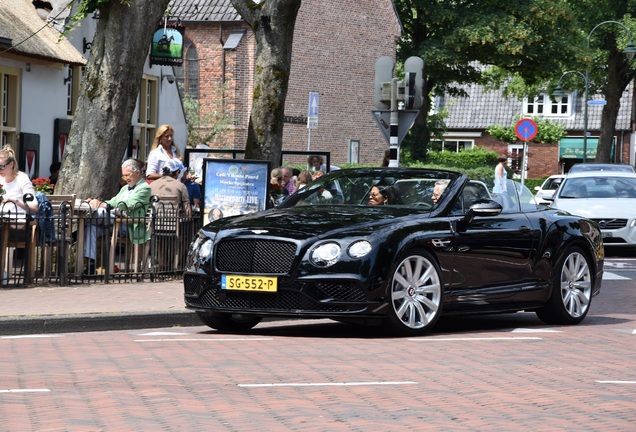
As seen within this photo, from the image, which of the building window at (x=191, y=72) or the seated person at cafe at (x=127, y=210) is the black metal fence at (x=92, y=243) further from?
the building window at (x=191, y=72)

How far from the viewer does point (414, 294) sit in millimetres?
11961

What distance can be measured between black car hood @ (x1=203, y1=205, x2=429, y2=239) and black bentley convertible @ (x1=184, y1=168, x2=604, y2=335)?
12 mm

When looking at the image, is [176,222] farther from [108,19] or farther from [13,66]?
[13,66]

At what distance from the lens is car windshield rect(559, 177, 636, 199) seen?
27.4 m

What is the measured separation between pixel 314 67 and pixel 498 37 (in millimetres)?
8949

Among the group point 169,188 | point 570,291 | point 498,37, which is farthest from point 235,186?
point 498,37

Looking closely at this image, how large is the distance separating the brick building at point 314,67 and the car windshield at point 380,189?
38.7 metres

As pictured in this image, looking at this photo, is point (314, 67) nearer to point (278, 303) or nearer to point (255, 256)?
point (255, 256)

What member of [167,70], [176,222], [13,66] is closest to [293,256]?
[176,222]

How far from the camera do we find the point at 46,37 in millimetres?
25953

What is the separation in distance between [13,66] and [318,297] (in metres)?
15.3

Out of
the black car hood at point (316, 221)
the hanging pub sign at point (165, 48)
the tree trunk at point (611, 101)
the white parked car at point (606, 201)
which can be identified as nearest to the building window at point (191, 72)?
the tree trunk at point (611, 101)

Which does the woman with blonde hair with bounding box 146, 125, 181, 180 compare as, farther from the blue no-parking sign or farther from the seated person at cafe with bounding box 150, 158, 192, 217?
the blue no-parking sign

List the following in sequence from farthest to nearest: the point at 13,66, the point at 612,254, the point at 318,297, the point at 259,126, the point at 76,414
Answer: the point at 612,254
the point at 13,66
the point at 259,126
the point at 318,297
the point at 76,414
